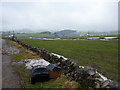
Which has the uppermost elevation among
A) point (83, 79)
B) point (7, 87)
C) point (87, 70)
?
point (87, 70)

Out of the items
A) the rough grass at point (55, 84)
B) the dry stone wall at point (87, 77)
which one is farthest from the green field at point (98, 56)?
the rough grass at point (55, 84)

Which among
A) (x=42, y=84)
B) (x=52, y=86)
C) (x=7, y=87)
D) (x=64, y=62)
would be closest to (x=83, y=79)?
(x=52, y=86)

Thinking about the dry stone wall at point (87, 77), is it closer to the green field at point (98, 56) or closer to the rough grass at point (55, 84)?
the rough grass at point (55, 84)

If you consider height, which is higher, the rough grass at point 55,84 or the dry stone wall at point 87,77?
the dry stone wall at point 87,77

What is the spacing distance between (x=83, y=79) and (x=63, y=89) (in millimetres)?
1351

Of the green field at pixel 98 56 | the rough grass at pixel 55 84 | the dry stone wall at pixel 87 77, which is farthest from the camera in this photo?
the green field at pixel 98 56

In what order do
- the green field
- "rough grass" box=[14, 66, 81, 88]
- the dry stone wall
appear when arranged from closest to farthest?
the dry stone wall → "rough grass" box=[14, 66, 81, 88] → the green field

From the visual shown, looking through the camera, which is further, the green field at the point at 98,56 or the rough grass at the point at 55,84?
the green field at the point at 98,56

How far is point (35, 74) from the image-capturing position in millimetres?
9438

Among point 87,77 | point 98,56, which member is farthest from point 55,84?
point 98,56

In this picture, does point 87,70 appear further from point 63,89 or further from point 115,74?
point 115,74

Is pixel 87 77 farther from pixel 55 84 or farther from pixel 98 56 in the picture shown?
pixel 98 56

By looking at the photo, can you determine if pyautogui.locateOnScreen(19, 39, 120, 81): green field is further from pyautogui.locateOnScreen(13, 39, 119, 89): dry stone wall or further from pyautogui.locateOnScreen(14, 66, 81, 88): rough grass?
pyautogui.locateOnScreen(14, 66, 81, 88): rough grass

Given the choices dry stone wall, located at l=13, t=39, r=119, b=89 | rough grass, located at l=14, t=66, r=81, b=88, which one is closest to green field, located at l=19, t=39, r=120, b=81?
dry stone wall, located at l=13, t=39, r=119, b=89
